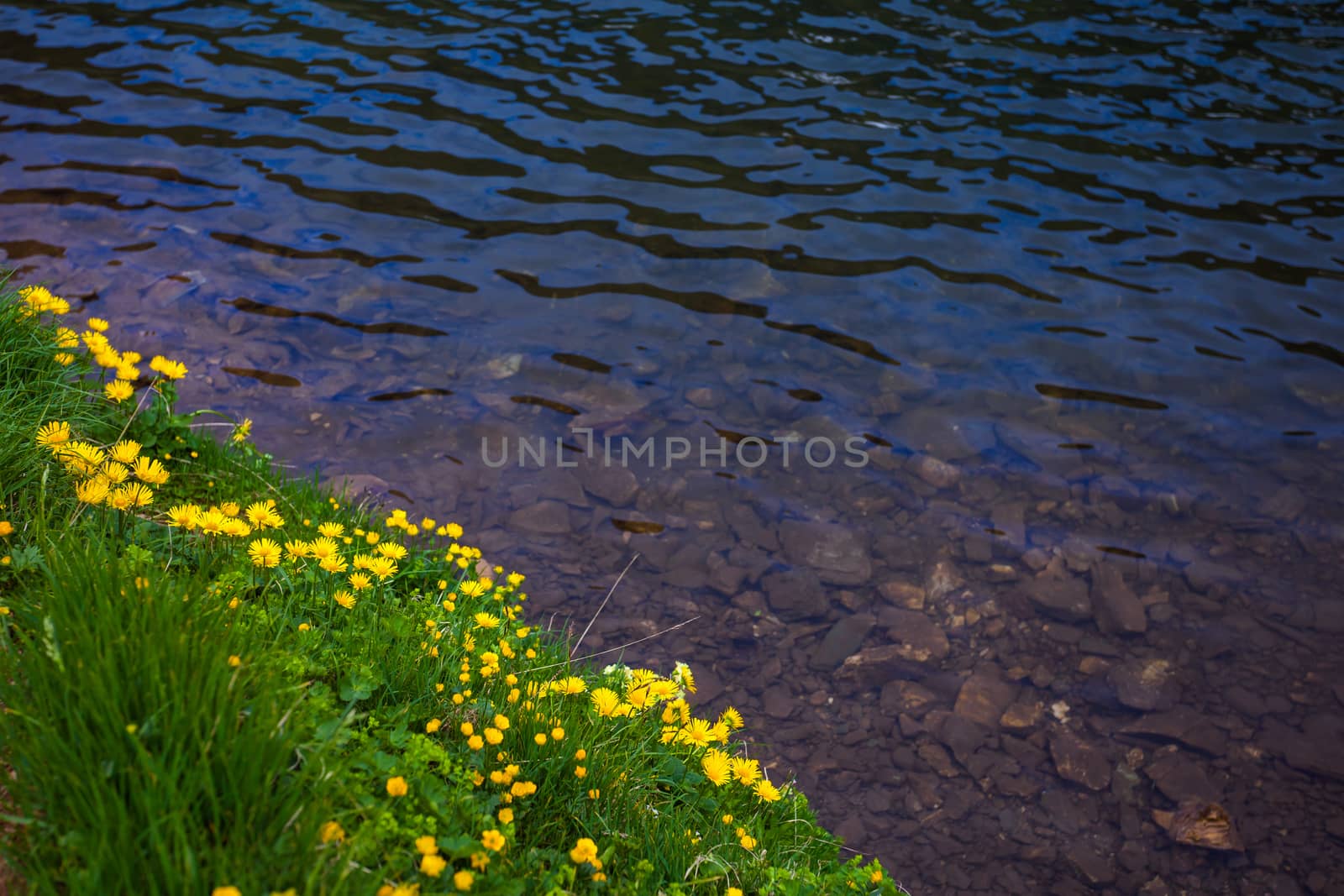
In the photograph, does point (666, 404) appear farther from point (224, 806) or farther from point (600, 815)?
point (224, 806)

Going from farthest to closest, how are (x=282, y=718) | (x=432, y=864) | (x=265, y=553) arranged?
(x=265, y=553) < (x=282, y=718) < (x=432, y=864)

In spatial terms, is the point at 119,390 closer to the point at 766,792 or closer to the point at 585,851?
the point at 585,851

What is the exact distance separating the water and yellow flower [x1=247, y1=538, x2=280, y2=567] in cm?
230

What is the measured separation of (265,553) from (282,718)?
82 centimetres

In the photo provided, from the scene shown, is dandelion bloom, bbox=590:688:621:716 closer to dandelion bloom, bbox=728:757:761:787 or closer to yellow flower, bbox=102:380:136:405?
dandelion bloom, bbox=728:757:761:787

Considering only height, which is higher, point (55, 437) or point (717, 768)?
point (55, 437)

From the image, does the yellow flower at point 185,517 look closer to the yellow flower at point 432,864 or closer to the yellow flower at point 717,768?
the yellow flower at point 432,864

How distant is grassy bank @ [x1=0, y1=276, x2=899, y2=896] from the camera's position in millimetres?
2193

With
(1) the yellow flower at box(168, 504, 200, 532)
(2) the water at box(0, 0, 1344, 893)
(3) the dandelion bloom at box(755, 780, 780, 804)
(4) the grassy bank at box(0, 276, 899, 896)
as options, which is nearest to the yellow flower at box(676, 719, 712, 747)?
(4) the grassy bank at box(0, 276, 899, 896)

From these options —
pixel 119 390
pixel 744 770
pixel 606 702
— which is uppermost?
pixel 119 390

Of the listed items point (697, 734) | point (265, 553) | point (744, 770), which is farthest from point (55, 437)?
point (744, 770)

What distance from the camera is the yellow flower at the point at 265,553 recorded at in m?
3.08

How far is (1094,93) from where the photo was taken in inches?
456

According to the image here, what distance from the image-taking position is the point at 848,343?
24.9ft
